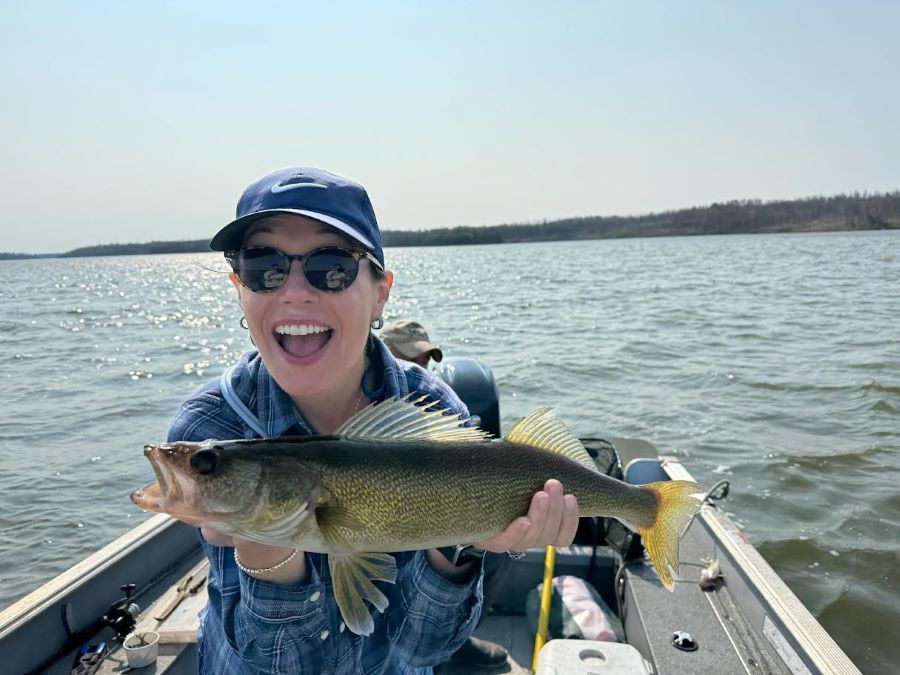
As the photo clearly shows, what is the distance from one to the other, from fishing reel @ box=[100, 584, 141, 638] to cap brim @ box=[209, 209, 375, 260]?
125 inches

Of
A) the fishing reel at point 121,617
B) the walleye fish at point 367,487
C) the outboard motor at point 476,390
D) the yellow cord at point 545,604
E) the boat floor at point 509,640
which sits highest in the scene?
the walleye fish at point 367,487

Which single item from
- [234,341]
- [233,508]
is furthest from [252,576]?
[234,341]

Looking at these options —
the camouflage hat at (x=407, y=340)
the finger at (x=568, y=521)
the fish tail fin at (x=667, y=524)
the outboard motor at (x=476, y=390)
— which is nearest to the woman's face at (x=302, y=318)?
the finger at (x=568, y=521)

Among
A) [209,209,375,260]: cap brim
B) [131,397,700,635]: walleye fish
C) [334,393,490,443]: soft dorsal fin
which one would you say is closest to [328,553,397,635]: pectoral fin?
[131,397,700,635]: walleye fish

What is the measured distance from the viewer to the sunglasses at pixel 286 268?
235 centimetres

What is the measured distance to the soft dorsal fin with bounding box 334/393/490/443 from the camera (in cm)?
230

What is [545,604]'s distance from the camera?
486 cm

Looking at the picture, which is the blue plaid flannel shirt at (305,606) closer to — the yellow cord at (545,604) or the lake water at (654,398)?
the lake water at (654,398)

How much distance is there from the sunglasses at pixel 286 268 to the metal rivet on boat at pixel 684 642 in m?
3.43

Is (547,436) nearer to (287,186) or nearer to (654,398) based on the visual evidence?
(287,186)

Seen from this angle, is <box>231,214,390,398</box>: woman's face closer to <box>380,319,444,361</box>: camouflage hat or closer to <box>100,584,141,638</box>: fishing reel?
<box>100,584,141,638</box>: fishing reel

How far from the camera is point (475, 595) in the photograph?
2779 mm

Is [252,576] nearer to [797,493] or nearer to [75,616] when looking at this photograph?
[75,616]

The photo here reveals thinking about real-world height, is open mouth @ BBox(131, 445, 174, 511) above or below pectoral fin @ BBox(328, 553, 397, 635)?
above
